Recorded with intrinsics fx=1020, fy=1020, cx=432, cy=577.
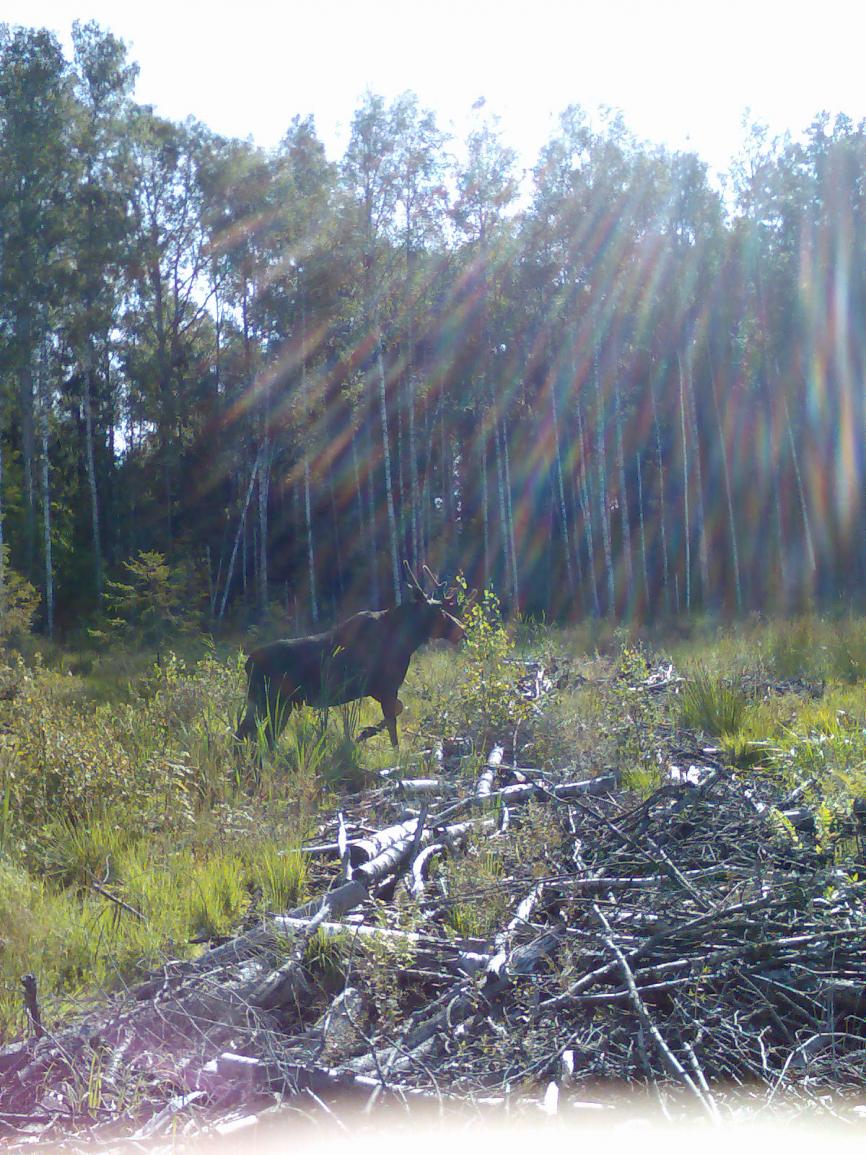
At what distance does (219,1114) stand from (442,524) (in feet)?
98.5

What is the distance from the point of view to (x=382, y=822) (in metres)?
6.54

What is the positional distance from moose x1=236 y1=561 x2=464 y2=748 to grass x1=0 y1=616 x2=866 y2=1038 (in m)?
0.26

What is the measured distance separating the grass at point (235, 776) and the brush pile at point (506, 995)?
7.3 inches

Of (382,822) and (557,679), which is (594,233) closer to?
(557,679)

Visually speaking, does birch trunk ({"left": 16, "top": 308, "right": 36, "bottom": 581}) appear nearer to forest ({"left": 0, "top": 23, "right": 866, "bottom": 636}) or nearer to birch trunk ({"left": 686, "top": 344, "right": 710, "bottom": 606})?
forest ({"left": 0, "top": 23, "right": 866, "bottom": 636})

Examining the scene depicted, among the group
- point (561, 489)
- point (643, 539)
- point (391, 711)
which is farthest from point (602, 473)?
point (391, 711)

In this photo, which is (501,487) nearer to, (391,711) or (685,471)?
(685,471)

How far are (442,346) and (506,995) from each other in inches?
1056

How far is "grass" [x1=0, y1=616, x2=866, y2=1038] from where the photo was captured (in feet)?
16.3

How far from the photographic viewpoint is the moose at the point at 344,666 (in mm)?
9453

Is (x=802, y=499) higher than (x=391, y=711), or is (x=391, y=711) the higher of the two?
(x=802, y=499)

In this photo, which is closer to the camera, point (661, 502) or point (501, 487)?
point (501, 487)

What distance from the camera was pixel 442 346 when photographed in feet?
97.2

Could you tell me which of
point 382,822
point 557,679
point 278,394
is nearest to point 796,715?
point 557,679
